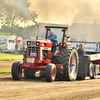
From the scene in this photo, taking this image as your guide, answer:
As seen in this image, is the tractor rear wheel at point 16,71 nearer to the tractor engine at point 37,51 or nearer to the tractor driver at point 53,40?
the tractor engine at point 37,51

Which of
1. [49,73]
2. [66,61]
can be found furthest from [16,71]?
[66,61]

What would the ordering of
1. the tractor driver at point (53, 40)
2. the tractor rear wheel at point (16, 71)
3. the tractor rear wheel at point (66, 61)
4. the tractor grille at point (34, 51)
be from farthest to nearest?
the tractor driver at point (53, 40) → the tractor rear wheel at point (66, 61) → the tractor grille at point (34, 51) → the tractor rear wheel at point (16, 71)

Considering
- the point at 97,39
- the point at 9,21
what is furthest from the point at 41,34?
the point at 97,39

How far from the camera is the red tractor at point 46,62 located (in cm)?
1024

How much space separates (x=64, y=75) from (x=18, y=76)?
186 centimetres

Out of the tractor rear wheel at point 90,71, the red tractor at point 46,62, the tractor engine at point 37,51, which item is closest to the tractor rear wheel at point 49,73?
the red tractor at point 46,62

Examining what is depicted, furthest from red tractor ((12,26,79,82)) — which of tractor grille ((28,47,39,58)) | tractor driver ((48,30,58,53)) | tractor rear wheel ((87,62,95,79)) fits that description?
tractor rear wheel ((87,62,95,79))

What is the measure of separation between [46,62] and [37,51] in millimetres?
586

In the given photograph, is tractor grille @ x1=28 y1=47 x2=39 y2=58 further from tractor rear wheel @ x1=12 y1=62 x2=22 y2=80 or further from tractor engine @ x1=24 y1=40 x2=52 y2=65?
tractor rear wheel @ x1=12 y1=62 x2=22 y2=80

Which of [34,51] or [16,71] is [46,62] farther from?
[16,71]

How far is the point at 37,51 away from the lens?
1044 cm

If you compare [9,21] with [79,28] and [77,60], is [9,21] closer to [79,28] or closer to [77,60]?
[79,28]

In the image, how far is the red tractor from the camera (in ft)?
33.6

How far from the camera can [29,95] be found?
678 centimetres
